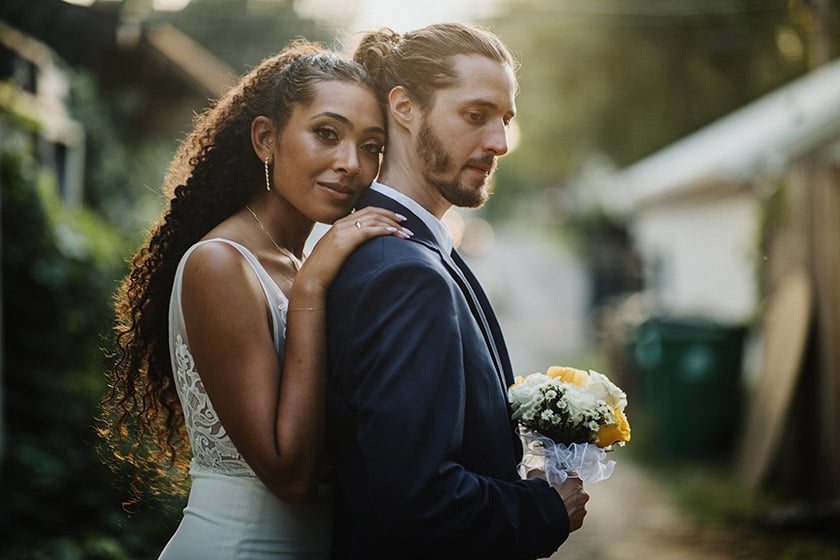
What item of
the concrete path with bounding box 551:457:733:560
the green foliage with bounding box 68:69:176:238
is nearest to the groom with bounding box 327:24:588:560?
the concrete path with bounding box 551:457:733:560

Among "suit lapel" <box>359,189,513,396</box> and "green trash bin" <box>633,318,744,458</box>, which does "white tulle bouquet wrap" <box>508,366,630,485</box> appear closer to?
"suit lapel" <box>359,189,513,396</box>

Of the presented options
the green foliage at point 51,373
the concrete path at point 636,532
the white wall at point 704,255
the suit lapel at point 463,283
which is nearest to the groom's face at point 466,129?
the suit lapel at point 463,283

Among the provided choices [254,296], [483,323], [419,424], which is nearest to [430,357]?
[419,424]

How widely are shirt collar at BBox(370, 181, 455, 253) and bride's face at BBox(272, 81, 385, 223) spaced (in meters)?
0.10

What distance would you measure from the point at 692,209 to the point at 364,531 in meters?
12.7

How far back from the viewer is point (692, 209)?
14266 mm

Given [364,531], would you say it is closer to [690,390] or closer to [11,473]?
[11,473]

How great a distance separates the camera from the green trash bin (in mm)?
9539

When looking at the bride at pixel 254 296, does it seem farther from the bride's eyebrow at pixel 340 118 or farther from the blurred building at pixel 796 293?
the blurred building at pixel 796 293

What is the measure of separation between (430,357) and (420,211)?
53cm

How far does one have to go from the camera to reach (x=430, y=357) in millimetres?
2178

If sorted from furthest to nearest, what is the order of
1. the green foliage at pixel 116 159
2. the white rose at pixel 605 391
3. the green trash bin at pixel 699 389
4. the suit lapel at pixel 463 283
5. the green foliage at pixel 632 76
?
the green foliage at pixel 632 76, the green foliage at pixel 116 159, the green trash bin at pixel 699 389, the white rose at pixel 605 391, the suit lapel at pixel 463 283

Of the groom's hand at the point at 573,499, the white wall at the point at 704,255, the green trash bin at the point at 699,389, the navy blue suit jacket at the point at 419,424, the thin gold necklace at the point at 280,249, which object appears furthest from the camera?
the white wall at the point at 704,255

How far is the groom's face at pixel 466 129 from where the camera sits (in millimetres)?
2533
